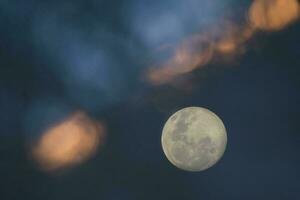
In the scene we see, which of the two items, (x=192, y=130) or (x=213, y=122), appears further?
(x=213, y=122)

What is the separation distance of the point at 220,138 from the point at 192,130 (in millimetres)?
2114

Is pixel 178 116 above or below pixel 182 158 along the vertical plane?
above

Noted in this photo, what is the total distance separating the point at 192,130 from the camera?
23.3 metres

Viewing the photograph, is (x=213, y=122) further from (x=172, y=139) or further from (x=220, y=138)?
(x=172, y=139)

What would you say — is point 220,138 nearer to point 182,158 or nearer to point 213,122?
point 213,122

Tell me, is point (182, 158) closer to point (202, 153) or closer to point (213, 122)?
A: point (202, 153)

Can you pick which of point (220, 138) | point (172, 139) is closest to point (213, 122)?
point (220, 138)

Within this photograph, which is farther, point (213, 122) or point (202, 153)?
point (213, 122)

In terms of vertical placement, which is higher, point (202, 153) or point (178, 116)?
point (178, 116)

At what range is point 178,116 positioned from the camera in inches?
972

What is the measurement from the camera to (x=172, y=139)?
23906 millimetres

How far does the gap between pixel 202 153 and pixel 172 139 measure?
2042 millimetres

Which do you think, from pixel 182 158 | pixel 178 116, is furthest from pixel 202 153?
pixel 178 116

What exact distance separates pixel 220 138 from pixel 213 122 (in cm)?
122
